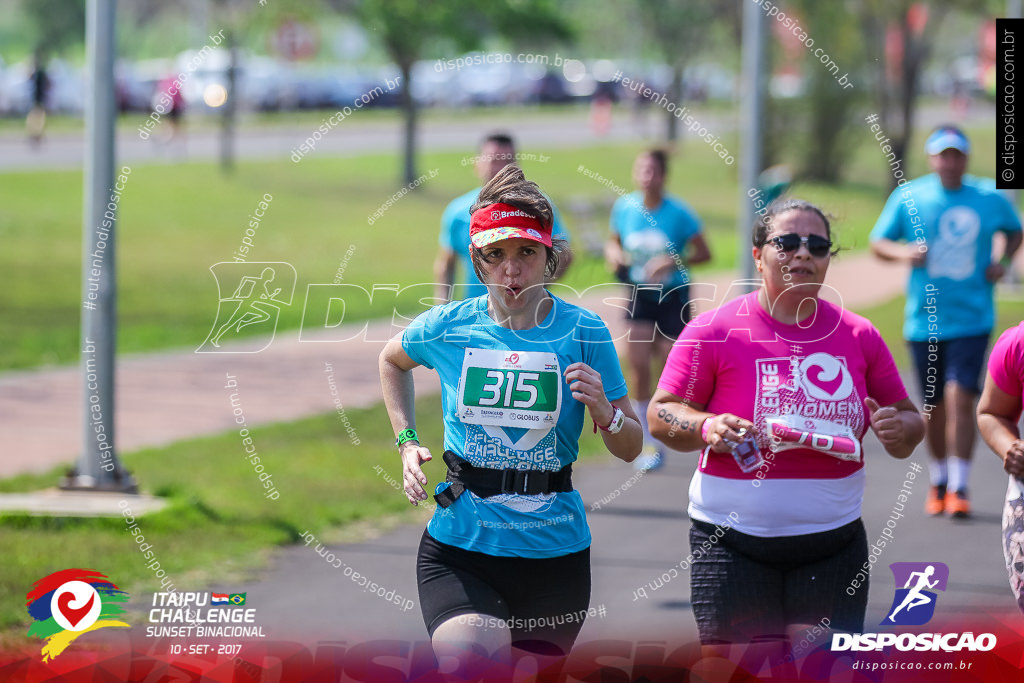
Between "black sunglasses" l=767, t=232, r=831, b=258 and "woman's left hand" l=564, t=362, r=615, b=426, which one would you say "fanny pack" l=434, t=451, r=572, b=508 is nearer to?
"woman's left hand" l=564, t=362, r=615, b=426

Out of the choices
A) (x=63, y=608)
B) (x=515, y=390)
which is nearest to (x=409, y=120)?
(x=63, y=608)

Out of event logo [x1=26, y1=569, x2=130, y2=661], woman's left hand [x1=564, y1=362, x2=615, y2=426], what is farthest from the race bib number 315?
event logo [x1=26, y1=569, x2=130, y2=661]

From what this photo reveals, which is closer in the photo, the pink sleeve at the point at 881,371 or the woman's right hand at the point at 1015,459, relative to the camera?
the woman's right hand at the point at 1015,459

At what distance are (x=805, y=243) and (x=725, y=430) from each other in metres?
0.64

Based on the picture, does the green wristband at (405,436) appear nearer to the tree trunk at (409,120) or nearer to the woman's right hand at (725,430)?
the woman's right hand at (725,430)

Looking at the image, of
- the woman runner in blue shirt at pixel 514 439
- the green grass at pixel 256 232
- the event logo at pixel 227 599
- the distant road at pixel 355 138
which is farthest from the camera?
the distant road at pixel 355 138

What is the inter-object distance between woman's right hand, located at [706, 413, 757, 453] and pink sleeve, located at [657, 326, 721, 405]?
0.18 metres

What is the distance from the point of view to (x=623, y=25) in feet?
191

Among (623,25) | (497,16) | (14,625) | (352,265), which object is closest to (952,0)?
(497,16)

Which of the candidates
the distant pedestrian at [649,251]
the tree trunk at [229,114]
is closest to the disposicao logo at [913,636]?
the distant pedestrian at [649,251]

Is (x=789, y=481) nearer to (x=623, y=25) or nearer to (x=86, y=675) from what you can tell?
(x=86, y=675)

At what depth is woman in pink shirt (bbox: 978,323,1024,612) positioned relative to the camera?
4113 mm

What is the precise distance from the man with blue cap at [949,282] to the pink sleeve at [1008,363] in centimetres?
366

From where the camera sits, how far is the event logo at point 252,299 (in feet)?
36.1
